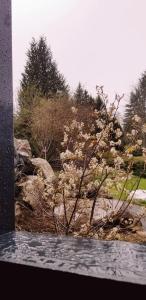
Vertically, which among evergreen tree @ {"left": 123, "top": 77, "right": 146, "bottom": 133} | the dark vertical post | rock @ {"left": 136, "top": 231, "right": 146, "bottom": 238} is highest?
evergreen tree @ {"left": 123, "top": 77, "right": 146, "bottom": 133}

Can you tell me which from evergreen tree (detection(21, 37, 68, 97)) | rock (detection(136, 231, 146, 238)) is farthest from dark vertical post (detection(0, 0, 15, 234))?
evergreen tree (detection(21, 37, 68, 97))

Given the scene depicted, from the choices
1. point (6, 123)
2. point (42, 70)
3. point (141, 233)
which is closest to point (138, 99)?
point (42, 70)

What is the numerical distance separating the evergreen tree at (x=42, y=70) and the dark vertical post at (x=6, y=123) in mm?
27121

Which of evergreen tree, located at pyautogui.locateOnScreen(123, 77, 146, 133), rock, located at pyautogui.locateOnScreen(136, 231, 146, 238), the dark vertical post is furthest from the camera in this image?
evergreen tree, located at pyautogui.locateOnScreen(123, 77, 146, 133)

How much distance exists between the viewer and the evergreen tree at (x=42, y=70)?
29766mm

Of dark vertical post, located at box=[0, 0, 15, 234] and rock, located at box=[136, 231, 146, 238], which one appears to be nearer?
dark vertical post, located at box=[0, 0, 15, 234]

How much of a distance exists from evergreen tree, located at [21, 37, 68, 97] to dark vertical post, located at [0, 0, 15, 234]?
2712cm

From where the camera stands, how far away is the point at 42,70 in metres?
30.6

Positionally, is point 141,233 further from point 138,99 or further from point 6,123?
point 138,99

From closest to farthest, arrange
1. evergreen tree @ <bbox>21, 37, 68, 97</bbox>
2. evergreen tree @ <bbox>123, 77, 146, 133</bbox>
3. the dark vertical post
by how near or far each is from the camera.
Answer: the dark vertical post → evergreen tree @ <bbox>21, 37, 68, 97</bbox> → evergreen tree @ <bbox>123, 77, 146, 133</bbox>

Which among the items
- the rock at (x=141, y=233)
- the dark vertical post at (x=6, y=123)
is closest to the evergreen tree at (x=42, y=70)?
the rock at (x=141, y=233)

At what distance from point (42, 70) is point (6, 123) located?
2963cm

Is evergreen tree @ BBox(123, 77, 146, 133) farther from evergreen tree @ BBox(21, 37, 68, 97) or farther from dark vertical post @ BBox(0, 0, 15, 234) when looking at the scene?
dark vertical post @ BBox(0, 0, 15, 234)

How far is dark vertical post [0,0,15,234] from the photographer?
158 centimetres
